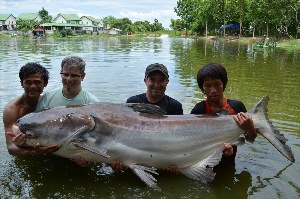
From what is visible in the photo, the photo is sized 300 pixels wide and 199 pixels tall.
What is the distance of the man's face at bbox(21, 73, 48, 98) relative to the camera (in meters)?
5.13

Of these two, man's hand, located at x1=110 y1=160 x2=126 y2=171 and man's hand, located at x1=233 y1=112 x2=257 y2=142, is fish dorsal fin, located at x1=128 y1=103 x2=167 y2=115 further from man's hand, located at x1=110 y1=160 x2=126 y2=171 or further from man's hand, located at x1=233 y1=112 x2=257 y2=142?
man's hand, located at x1=233 y1=112 x2=257 y2=142

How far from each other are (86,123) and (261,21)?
177 ft

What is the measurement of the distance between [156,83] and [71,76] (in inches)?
48.8

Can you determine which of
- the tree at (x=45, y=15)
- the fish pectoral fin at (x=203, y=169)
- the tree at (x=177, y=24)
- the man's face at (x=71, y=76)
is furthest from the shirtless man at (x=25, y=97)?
the tree at (x=45, y=15)

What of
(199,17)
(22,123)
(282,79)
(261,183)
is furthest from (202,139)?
(199,17)

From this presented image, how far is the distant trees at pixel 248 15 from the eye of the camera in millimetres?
49719

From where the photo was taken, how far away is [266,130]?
4.35m

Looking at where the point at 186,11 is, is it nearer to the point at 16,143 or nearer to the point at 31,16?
the point at 31,16

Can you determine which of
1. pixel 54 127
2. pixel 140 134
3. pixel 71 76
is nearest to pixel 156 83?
pixel 140 134

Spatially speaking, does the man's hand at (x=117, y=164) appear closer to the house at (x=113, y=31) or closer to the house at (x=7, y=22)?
the house at (x=7, y=22)

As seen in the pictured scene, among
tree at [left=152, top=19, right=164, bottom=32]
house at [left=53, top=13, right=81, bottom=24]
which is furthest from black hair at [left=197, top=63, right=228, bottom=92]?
tree at [left=152, top=19, right=164, bottom=32]

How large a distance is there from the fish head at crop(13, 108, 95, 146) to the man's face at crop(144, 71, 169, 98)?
1.17m

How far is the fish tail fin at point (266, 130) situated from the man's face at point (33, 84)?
2.96 metres

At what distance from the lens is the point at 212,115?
4562 millimetres
